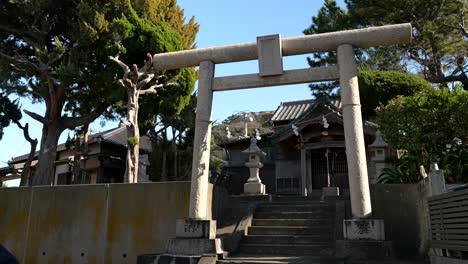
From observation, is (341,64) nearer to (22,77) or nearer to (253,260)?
(253,260)

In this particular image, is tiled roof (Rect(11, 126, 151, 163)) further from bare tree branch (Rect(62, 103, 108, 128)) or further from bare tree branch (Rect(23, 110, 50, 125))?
bare tree branch (Rect(23, 110, 50, 125))

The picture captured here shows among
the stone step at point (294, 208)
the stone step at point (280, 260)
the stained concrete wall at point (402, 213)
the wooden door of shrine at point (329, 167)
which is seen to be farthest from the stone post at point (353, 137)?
the wooden door of shrine at point (329, 167)

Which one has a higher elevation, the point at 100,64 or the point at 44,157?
the point at 100,64

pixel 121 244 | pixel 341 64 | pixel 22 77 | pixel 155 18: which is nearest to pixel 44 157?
pixel 22 77

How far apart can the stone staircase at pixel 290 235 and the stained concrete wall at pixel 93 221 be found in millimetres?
2008

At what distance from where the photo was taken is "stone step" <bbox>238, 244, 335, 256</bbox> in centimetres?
867

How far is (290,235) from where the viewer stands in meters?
9.60

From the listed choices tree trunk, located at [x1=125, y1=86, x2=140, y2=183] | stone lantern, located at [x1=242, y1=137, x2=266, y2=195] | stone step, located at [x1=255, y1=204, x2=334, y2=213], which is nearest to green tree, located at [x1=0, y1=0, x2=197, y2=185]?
tree trunk, located at [x1=125, y1=86, x2=140, y2=183]

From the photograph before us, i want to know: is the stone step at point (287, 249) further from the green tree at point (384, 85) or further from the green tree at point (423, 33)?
the green tree at point (423, 33)

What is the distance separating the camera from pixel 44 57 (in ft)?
54.9

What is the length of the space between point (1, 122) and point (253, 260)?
62.9 feet

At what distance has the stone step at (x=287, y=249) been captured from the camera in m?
8.67

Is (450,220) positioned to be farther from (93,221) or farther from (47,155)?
(47,155)

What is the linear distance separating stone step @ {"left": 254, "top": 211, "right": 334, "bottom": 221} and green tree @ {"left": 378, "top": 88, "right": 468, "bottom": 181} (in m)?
2.71
